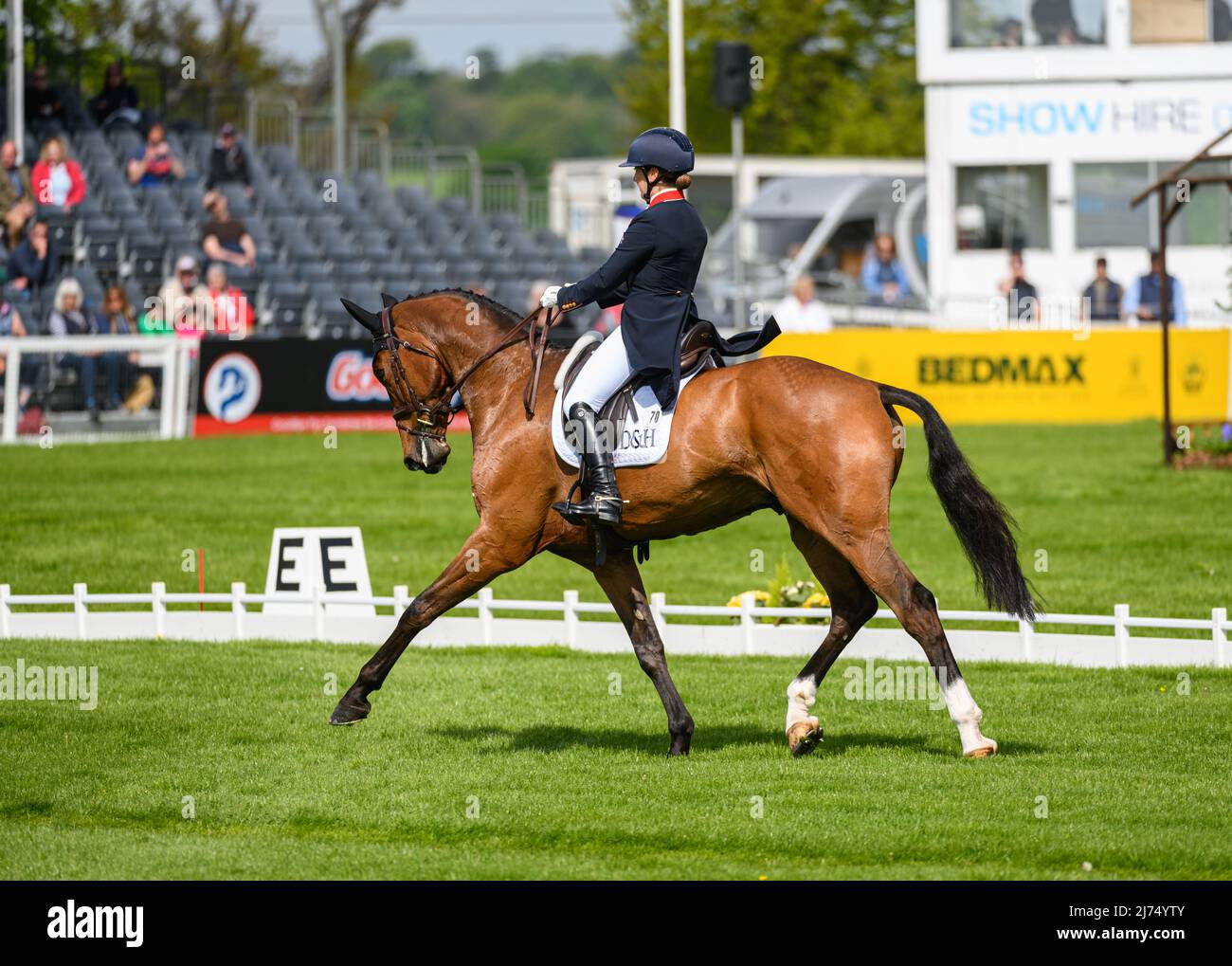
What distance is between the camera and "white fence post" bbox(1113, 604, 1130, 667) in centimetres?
1169

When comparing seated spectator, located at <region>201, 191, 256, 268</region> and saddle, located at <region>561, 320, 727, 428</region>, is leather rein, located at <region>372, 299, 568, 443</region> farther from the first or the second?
seated spectator, located at <region>201, 191, 256, 268</region>

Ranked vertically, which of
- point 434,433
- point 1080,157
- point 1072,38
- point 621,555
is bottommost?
point 621,555

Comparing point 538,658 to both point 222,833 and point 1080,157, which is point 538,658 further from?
point 1080,157

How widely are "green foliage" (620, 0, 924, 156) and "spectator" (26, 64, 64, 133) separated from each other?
32.7 meters

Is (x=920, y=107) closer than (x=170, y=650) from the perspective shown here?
No

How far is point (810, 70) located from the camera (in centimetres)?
6203

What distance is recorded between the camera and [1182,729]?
960 centimetres

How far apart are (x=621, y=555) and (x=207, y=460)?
13564 mm

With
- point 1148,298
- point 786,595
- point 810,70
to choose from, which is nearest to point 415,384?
point 786,595

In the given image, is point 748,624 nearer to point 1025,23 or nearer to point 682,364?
point 682,364

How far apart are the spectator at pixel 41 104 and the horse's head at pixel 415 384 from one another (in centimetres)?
2211

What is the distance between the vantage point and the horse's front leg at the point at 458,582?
9.30 m

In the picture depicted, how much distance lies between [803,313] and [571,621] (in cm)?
1495

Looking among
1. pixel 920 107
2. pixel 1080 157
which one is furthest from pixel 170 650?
pixel 920 107
